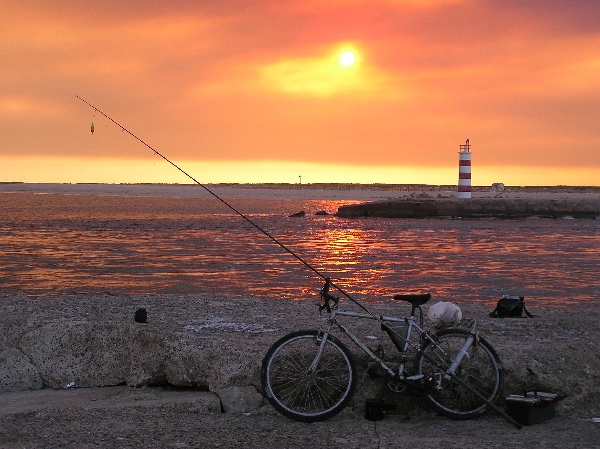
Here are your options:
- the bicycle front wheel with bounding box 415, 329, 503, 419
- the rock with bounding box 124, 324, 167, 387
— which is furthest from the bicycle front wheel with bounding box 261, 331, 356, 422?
the rock with bounding box 124, 324, 167, 387

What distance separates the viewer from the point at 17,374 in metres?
7.72

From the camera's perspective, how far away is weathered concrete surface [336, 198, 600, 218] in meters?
47.6

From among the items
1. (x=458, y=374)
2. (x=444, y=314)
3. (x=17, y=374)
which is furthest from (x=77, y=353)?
(x=458, y=374)

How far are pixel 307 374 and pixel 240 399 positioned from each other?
24.7 inches

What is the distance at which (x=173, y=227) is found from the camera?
1435 inches

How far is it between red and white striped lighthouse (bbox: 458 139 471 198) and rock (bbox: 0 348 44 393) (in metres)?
43.9

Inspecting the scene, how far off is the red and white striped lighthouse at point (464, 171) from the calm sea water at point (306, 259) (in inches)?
580

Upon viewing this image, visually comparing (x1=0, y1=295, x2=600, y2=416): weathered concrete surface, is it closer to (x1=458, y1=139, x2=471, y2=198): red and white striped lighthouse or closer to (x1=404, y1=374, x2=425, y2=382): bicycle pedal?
(x1=404, y1=374, x2=425, y2=382): bicycle pedal

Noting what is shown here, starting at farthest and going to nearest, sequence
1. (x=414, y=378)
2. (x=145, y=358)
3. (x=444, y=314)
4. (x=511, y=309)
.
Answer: (x=511, y=309) < (x=145, y=358) < (x=444, y=314) < (x=414, y=378)

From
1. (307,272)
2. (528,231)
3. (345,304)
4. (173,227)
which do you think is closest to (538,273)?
(307,272)

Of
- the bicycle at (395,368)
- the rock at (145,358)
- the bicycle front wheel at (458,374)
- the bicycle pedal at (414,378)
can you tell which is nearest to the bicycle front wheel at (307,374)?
the bicycle at (395,368)

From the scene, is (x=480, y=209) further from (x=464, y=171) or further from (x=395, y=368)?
(x=395, y=368)

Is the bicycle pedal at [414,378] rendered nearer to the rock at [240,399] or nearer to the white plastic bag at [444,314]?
the white plastic bag at [444,314]

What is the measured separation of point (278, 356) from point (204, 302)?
3504 mm
